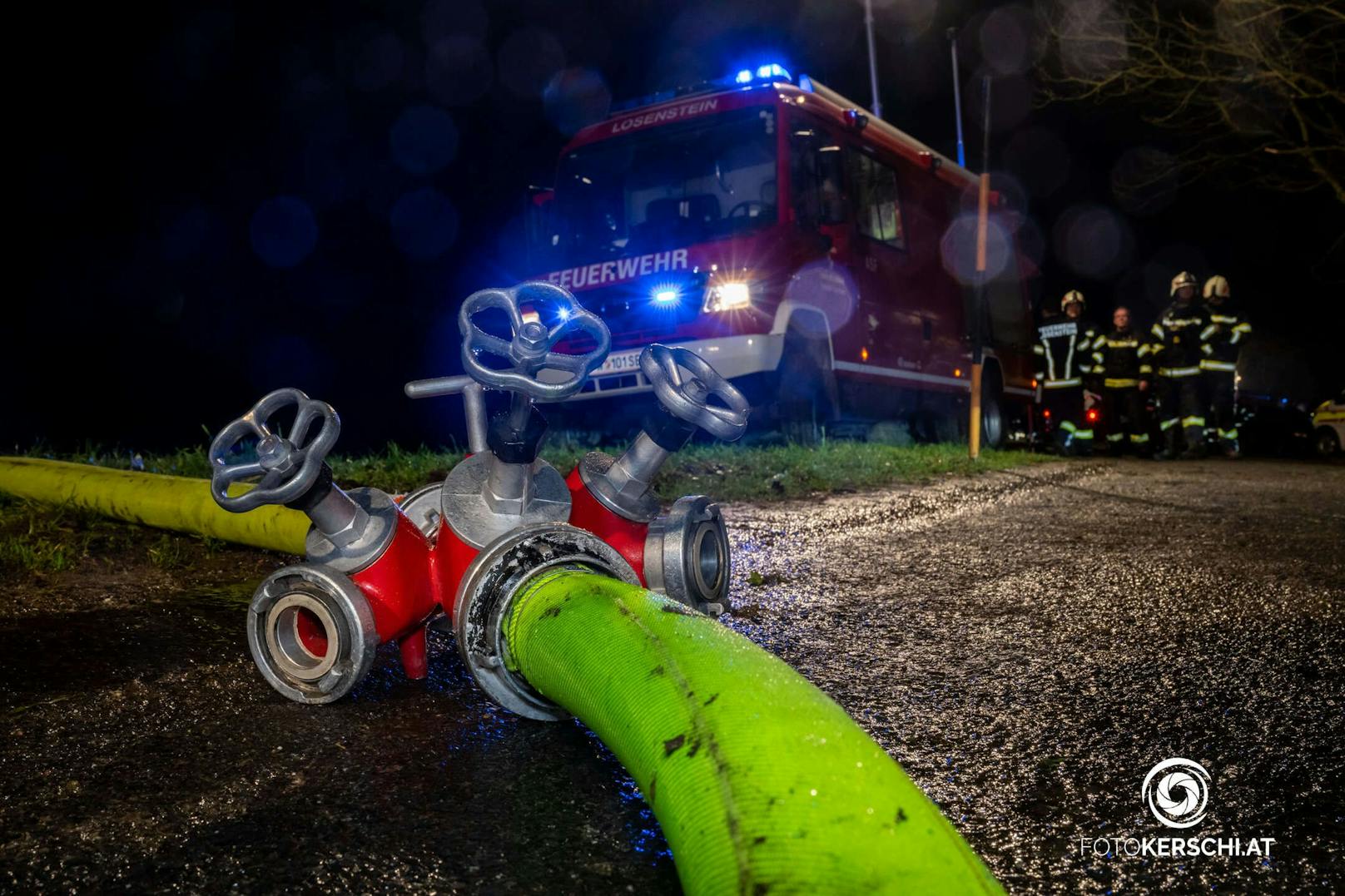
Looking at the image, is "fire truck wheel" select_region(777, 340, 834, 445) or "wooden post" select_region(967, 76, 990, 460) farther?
"wooden post" select_region(967, 76, 990, 460)

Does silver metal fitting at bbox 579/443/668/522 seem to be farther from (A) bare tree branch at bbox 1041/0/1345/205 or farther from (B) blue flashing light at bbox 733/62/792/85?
(A) bare tree branch at bbox 1041/0/1345/205

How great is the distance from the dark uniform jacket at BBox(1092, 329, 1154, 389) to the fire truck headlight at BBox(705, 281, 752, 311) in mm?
7215

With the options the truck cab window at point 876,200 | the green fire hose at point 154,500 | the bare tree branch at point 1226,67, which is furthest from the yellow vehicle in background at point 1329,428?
the green fire hose at point 154,500

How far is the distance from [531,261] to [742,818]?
25.5 ft

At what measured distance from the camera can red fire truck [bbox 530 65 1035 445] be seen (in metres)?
7.27

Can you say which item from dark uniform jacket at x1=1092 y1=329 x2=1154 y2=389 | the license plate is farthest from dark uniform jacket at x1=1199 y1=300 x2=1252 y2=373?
the license plate

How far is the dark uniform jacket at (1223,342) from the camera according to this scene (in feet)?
37.5

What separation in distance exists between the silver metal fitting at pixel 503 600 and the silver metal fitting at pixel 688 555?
1.06 ft

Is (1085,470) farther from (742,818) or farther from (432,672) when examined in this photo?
(742,818)

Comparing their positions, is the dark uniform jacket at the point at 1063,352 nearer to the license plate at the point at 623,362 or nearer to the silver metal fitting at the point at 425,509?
the license plate at the point at 623,362

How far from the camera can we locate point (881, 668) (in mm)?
2143

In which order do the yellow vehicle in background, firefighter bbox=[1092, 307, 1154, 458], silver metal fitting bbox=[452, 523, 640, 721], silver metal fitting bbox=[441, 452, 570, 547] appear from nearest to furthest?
silver metal fitting bbox=[452, 523, 640, 721]
silver metal fitting bbox=[441, 452, 570, 547]
firefighter bbox=[1092, 307, 1154, 458]
the yellow vehicle in background

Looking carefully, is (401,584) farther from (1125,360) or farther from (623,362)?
(1125,360)

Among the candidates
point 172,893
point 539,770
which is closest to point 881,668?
point 539,770
